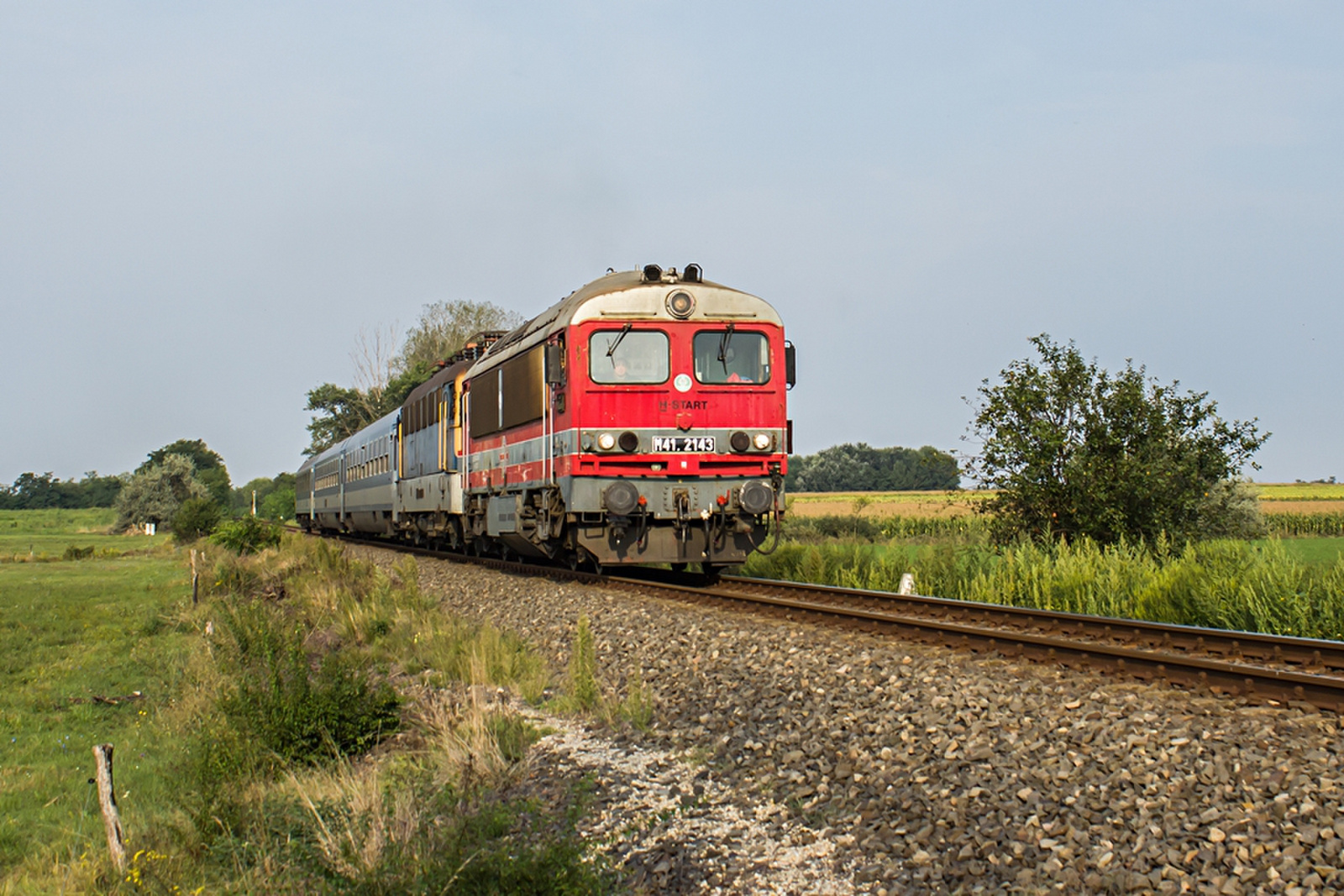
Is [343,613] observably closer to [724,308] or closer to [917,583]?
[724,308]

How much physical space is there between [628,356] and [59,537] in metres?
59.8

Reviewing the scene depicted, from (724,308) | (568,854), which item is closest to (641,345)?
(724,308)

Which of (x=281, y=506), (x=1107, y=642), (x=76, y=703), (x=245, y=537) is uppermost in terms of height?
(x=281, y=506)

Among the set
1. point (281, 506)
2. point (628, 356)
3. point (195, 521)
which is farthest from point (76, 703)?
point (281, 506)

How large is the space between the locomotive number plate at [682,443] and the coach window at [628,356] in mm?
722

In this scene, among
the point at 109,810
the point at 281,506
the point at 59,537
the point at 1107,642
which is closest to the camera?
the point at 109,810

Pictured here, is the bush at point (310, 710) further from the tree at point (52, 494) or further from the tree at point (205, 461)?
the tree at point (52, 494)

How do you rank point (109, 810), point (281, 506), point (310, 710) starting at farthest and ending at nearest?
point (281, 506) < point (310, 710) < point (109, 810)

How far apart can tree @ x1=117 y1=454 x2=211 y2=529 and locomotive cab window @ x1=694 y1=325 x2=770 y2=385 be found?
63.5 m

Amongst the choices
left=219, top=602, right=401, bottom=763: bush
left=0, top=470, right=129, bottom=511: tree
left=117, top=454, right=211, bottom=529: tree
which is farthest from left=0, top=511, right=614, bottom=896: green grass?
left=0, top=470, right=129, bottom=511: tree

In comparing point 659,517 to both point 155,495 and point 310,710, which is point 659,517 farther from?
point 155,495

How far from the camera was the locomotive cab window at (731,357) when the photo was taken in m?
12.4

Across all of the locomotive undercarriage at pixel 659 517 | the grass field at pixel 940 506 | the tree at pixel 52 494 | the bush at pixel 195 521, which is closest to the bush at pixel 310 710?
the locomotive undercarriage at pixel 659 517

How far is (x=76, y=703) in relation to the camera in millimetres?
11828
